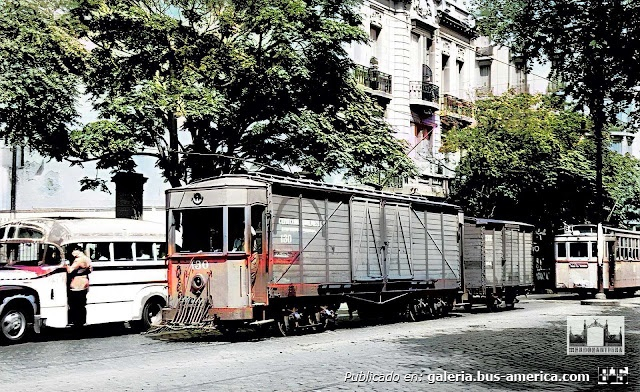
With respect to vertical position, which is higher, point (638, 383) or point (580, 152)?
point (580, 152)

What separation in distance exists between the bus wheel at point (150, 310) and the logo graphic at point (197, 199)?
A: 11.7 ft

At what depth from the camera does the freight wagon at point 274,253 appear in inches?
778

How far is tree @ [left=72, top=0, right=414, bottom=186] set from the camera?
83.9ft

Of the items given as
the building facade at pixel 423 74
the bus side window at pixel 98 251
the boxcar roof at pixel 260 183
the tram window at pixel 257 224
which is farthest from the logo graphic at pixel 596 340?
the building facade at pixel 423 74

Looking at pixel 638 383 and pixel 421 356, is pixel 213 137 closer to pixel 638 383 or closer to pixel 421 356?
pixel 421 356

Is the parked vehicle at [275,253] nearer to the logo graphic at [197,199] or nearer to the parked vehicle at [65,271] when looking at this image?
the logo graphic at [197,199]

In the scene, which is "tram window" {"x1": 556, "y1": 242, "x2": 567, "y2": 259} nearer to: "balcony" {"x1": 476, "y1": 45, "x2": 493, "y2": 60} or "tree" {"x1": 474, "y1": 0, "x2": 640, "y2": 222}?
"balcony" {"x1": 476, "y1": 45, "x2": 493, "y2": 60}

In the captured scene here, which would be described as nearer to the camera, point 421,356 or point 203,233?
point 421,356

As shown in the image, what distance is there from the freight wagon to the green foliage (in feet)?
63.7

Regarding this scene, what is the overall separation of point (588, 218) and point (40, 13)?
33.6 meters

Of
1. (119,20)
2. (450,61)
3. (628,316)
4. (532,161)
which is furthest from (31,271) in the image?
(450,61)

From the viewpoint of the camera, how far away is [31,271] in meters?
20.0

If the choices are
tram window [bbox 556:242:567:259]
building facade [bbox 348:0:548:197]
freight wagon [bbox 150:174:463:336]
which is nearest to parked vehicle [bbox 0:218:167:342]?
freight wagon [bbox 150:174:463:336]

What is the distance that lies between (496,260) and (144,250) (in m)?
14.0
